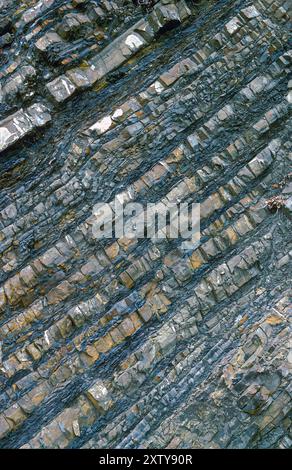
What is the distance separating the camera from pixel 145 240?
7789mm

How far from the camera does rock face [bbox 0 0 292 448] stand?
716 centimetres

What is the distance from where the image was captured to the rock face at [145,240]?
7.16m

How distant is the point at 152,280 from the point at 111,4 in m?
4.02

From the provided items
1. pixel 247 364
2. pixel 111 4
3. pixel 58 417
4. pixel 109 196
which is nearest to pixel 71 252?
pixel 109 196

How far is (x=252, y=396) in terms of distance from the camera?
7043 mm

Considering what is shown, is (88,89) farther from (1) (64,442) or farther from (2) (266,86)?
(1) (64,442)
